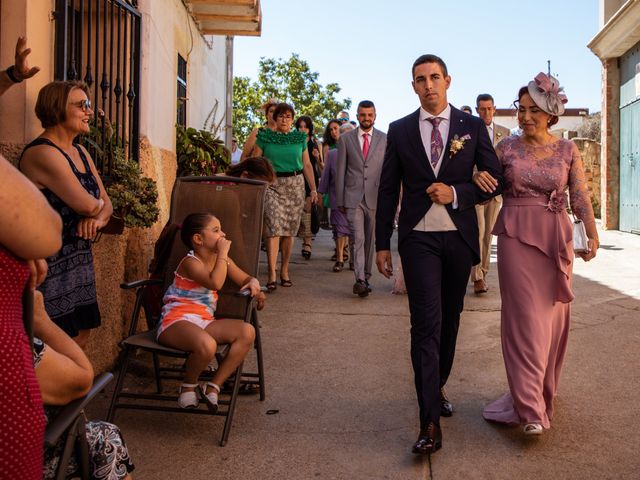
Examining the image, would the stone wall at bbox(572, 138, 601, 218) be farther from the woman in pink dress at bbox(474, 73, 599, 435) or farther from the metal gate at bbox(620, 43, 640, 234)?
the woman in pink dress at bbox(474, 73, 599, 435)

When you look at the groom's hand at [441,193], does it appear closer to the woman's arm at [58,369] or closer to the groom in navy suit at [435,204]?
the groom in navy suit at [435,204]

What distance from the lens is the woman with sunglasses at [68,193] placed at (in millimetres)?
4363

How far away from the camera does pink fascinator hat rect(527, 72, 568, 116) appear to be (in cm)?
473

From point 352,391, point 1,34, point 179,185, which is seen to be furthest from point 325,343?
point 1,34

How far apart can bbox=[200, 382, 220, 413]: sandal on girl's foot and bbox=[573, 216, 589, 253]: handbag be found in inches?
87.8

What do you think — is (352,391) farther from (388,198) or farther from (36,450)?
(36,450)

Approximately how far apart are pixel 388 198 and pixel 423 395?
117cm

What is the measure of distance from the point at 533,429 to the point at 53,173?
290cm

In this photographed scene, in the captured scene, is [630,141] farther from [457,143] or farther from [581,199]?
[457,143]

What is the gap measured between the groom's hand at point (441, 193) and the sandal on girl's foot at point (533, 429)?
4.20 ft

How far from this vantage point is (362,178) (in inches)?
374

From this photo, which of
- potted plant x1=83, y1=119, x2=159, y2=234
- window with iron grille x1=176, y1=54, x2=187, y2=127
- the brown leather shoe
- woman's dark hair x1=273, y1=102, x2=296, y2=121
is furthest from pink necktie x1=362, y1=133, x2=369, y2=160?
potted plant x1=83, y1=119, x2=159, y2=234

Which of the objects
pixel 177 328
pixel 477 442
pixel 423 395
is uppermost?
pixel 177 328

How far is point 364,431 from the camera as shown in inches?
183
